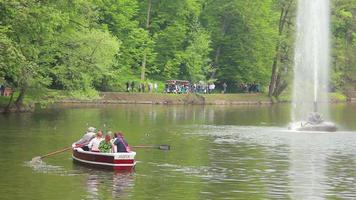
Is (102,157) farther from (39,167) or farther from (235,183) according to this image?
(235,183)

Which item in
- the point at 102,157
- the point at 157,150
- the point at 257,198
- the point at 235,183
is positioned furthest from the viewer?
the point at 157,150

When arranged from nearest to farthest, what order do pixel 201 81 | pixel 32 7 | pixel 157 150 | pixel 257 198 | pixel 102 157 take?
pixel 257 198, pixel 102 157, pixel 157 150, pixel 32 7, pixel 201 81

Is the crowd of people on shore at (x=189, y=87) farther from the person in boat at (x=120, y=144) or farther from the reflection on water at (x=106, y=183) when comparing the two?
the reflection on water at (x=106, y=183)

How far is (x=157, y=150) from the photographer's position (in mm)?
46094

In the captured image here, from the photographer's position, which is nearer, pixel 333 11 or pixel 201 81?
pixel 201 81

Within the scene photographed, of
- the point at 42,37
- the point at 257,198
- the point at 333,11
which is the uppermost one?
the point at 333,11

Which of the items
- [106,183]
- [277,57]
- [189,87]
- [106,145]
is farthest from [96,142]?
[277,57]

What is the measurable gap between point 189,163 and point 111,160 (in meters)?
5.31

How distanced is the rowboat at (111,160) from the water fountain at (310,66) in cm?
2919

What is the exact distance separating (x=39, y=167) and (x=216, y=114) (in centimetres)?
4923

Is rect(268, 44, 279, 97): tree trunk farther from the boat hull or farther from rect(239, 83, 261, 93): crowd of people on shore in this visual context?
the boat hull

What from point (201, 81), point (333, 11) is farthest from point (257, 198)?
point (333, 11)

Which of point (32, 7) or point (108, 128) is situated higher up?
point (32, 7)

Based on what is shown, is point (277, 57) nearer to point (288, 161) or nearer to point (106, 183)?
point (288, 161)
